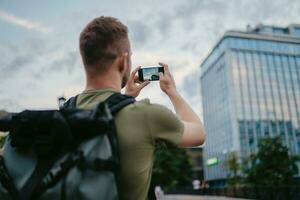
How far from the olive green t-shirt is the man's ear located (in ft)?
0.80

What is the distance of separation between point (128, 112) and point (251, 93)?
97201mm

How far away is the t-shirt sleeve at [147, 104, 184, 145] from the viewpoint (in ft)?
5.55

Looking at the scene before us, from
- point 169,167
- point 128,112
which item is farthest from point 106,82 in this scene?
point 169,167

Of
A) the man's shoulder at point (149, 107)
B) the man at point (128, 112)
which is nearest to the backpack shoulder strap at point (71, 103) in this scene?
the man at point (128, 112)

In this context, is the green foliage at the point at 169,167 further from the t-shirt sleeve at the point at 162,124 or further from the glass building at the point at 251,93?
the t-shirt sleeve at the point at 162,124

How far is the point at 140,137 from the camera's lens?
1678 mm

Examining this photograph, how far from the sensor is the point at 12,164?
159cm

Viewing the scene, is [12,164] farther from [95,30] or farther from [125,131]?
[95,30]

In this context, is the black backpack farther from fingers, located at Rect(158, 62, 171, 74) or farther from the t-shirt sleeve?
fingers, located at Rect(158, 62, 171, 74)

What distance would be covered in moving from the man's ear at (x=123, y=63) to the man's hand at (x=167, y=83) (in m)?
0.26

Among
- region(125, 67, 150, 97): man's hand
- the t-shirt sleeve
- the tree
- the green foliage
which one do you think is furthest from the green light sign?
the t-shirt sleeve

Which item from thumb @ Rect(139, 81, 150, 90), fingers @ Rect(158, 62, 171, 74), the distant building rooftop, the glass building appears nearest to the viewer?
fingers @ Rect(158, 62, 171, 74)

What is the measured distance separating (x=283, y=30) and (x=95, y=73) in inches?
4505

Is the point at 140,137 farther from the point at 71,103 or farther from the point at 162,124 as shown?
the point at 71,103
